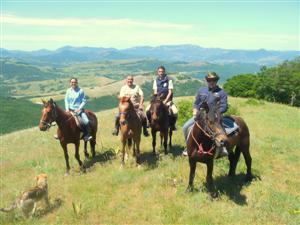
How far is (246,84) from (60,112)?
73.5 m

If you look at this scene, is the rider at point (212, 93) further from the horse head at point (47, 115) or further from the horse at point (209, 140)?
the horse head at point (47, 115)

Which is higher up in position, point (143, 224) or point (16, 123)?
point (143, 224)

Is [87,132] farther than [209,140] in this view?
Yes

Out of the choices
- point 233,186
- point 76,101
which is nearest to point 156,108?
point 76,101

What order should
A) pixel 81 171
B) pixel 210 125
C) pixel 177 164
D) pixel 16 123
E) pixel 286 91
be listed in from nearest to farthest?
pixel 210 125 → pixel 177 164 → pixel 81 171 → pixel 286 91 → pixel 16 123

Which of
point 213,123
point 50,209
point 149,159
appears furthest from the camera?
point 149,159

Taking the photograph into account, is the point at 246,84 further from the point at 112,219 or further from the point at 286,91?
the point at 112,219

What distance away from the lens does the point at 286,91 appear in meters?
79.4

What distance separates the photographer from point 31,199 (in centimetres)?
1171

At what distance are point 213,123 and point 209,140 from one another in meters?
0.97

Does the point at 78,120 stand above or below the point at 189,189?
above

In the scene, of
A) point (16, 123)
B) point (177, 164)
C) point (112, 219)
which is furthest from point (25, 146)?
point (16, 123)

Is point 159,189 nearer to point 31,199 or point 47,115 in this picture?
point 31,199

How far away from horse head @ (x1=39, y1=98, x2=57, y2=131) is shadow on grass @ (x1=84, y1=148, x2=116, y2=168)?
11.8 ft
